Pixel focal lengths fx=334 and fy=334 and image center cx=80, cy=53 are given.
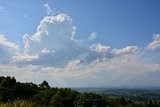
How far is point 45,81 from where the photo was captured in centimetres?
15775

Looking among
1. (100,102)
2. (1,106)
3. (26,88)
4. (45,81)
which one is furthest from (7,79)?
(1,106)

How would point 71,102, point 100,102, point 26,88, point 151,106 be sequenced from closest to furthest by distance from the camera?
point 100,102 < point 71,102 < point 26,88 < point 151,106

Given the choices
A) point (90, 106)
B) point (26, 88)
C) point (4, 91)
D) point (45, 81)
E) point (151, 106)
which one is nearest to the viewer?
point (90, 106)

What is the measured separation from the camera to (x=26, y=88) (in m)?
94.6

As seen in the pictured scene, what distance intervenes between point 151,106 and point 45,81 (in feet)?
171

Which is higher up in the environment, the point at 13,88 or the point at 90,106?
the point at 13,88

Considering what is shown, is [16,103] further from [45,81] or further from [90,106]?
[45,81]

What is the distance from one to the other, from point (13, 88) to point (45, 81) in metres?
67.1

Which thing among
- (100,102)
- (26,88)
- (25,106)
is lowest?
(25,106)

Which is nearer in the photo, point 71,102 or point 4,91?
point 71,102

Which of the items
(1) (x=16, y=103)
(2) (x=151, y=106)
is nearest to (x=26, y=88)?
(2) (x=151, y=106)

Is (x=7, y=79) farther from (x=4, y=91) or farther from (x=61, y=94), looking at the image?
(x=61, y=94)

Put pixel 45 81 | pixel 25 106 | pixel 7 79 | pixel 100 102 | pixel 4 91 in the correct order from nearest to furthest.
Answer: pixel 25 106 < pixel 100 102 < pixel 4 91 < pixel 7 79 < pixel 45 81

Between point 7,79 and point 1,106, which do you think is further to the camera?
point 7,79
